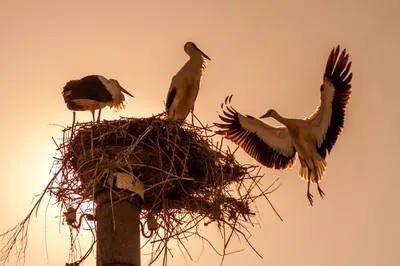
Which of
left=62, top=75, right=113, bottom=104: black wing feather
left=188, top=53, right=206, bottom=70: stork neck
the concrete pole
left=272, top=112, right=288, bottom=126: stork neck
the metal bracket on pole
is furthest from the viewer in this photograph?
left=188, top=53, right=206, bottom=70: stork neck

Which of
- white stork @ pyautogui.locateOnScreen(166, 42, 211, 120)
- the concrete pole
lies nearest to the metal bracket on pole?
the concrete pole

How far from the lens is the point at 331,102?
6906 millimetres

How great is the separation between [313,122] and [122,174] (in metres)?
2.62

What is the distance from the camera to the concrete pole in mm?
4426

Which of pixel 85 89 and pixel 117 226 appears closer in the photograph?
pixel 117 226

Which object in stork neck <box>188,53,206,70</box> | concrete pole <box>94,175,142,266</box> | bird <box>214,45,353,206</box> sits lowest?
concrete pole <box>94,175,142,266</box>

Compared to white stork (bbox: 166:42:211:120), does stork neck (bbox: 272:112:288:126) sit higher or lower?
lower

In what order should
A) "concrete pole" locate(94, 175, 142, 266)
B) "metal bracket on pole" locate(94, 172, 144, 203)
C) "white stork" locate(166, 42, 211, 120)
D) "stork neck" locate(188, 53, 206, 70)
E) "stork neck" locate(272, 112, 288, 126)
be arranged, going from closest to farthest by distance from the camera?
"concrete pole" locate(94, 175, 142, 266)
"metal bracket on pole" locate(94, 172, 144, 203)
"white stork" locate(166, 42, 211, 120)
"stork neck" locate(272, 112, 288, 126)
"stork neck" locate(188, 53, 206, 70)

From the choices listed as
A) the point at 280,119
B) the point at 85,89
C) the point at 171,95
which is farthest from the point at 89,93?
the point at 280,119

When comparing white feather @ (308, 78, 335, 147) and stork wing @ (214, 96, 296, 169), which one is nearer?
white feather @ (308, 78, 335, 147)

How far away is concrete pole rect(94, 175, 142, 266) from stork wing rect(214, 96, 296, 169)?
8.53ft

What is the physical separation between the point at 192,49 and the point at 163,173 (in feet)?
8.20

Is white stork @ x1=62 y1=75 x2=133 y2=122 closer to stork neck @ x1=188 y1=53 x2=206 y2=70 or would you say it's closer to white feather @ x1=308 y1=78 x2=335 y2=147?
stork neck @ x1=188 y1=53 x2=206 y2=70

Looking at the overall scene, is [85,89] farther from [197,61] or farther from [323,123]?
[323,123]
